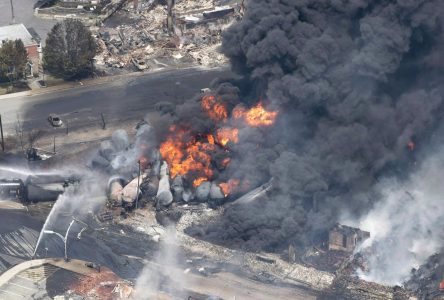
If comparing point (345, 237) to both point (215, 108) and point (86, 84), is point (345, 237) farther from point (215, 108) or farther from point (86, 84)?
point (86, 84)

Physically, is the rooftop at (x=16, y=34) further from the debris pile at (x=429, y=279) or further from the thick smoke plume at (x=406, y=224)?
the debris pile at (x=429, y=279)

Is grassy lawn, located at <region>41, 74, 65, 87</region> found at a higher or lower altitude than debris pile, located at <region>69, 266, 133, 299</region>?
higher

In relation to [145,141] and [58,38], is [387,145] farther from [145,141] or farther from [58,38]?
[58,38]

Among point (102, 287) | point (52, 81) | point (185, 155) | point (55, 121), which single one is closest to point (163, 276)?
point (102, 287)

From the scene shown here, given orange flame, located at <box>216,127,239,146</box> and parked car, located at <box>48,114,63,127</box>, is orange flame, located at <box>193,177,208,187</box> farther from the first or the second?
parked car, located at <box>48,114,63,127</box>

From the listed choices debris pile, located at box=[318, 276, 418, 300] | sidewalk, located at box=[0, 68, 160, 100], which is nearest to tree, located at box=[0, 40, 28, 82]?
sidewalk, located at box=[0, 68, 160, 100]

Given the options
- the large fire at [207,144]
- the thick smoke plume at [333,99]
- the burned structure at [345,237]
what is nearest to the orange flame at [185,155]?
the large fire at [207,144]
